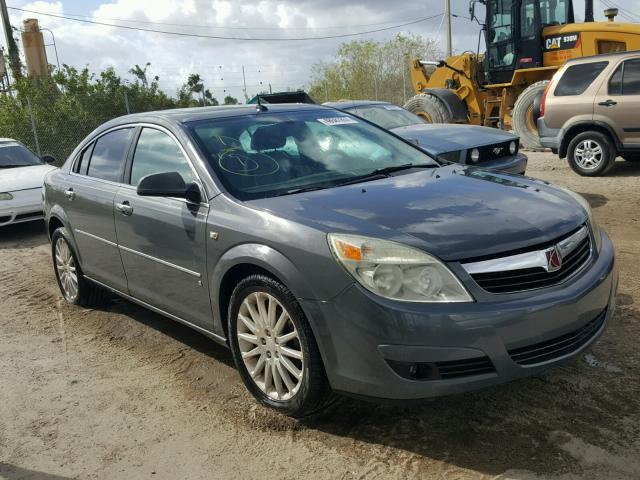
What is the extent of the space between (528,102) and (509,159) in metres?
6.41

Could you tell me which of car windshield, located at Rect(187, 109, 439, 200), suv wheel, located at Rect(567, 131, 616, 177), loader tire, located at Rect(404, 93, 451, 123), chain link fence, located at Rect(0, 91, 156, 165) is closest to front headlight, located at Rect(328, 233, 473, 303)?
car windshield, located at Rect(187, 109, 439, 200)

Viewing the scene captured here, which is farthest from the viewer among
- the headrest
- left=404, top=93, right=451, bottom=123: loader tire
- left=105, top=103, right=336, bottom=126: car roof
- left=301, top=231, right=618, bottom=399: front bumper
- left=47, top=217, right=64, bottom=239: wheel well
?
left=404, top=93, right=451, bottom=123: loader tire

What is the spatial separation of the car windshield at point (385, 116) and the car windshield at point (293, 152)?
15.0 feet

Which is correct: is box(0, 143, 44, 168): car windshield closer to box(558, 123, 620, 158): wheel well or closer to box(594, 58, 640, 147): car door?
box(558, 123, 620, 158): wheel well

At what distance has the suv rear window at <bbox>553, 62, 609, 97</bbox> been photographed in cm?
1004

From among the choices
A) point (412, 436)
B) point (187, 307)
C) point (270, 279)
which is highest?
point (270, 279)

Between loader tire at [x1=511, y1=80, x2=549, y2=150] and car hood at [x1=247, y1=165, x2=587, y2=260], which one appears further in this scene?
loader tire at [x1=511, y1=80, x2=549, y2=150]

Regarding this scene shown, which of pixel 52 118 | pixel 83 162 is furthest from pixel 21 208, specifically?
pixel 52 118

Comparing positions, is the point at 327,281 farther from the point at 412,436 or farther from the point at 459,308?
the point at 412,436

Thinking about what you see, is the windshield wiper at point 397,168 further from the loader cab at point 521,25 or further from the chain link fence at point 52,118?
the chain link fence at point 52,118

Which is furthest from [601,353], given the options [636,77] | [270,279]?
[636,77]

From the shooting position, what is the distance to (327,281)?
2912mm

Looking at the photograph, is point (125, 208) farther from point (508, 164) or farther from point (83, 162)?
point (508, 164)

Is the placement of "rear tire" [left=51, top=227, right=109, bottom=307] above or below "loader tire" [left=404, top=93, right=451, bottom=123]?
below
